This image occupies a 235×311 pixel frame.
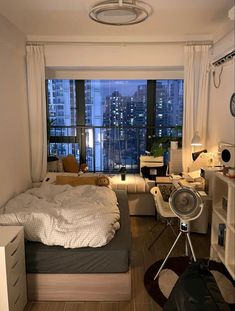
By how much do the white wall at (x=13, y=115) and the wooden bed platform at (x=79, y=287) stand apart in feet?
3.57

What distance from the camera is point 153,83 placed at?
4.50m

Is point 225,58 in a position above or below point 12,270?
above

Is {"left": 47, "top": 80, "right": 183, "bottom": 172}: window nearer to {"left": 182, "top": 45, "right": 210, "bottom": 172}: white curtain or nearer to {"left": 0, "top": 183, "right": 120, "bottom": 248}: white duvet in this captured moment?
{"left": 182, "top": 45, "right": 210, "bottom": 172}: white curtain

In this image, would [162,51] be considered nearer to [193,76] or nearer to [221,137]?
[193,76]

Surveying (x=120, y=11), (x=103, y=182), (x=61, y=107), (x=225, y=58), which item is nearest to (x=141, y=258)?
(x=103, y=182)

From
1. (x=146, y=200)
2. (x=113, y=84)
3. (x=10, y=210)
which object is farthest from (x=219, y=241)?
(x=113, y=84)

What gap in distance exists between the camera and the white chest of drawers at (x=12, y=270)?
72.1 inches

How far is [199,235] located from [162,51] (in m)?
2.44

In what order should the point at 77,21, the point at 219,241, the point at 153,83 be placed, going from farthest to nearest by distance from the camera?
1. the point at 153,83
2. the point at 77,21
3. the point at 219,241

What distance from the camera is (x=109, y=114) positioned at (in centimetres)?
464

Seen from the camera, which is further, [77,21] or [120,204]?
[120,204]

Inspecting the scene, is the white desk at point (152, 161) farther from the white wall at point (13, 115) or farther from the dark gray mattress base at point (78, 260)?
the dark gray mattress base at point (78, 260)

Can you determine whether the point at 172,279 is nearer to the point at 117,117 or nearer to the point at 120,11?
the point at 120,11

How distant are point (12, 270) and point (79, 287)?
576 millimetres
